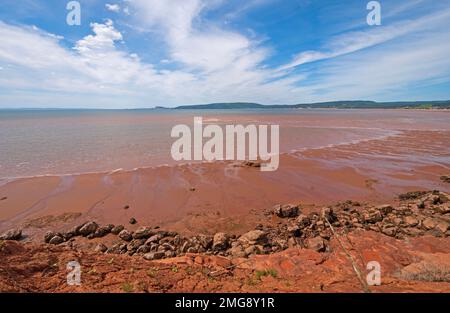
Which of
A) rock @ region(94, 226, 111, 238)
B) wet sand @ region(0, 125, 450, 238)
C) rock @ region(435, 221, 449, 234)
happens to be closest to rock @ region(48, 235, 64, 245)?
rock @ region(94, 226, 111, 238)

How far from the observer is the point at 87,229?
28.0 ft

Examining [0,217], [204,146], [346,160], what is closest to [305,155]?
[346,160]

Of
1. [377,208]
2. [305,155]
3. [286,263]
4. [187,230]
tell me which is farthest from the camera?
[305,155]

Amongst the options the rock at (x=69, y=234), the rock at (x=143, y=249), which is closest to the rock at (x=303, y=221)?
the rock at (x=143, y=249)

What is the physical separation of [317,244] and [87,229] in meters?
7.90

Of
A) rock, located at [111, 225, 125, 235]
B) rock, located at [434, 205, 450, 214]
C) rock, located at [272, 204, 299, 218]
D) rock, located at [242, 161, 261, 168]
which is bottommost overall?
rock, located at [111, 225, 125, 235]

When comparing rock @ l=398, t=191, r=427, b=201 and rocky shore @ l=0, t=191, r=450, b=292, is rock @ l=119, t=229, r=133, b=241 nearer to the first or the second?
rocky shore @ l=0, t=191, r=450, b=292

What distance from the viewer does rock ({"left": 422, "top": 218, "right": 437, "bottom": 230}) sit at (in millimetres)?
8196

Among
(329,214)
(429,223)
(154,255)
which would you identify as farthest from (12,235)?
(429,223)

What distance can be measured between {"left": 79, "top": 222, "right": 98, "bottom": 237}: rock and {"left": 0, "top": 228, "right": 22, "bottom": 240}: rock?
6.50 feet

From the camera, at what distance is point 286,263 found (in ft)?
20.6

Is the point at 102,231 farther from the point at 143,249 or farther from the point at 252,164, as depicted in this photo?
the point at 252,164
